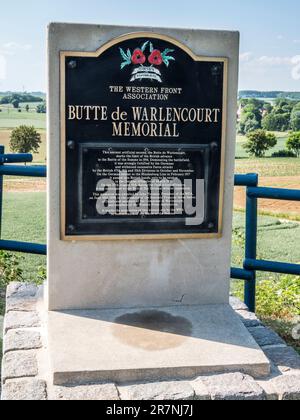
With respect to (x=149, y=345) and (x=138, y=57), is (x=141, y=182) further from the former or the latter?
(x=149, y=345)

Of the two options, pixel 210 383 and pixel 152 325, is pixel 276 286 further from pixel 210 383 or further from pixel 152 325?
pixel 210 383

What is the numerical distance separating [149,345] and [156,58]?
1.81m

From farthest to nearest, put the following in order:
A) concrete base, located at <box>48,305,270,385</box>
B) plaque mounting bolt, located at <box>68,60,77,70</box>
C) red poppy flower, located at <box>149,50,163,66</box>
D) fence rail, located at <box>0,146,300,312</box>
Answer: fence rail, located at <box>0,146,300,312</box> → red poppy flower, located at <box>149,50,163,66</box> → plaque mounting bolt, located at <box>68,60,77,70</box> → concrete base, located at <box>48,305,270,385</box>

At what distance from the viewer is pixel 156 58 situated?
395 cm

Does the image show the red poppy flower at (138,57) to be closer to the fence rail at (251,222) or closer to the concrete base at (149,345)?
Answer: the fence rail at (251,222)

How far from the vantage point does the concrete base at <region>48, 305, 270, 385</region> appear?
3.30 meters

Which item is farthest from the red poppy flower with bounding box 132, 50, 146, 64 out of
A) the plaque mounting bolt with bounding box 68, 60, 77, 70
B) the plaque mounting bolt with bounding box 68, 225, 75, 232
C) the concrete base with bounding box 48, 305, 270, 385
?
the concrete base with bounding box 48, 305, 270, 385

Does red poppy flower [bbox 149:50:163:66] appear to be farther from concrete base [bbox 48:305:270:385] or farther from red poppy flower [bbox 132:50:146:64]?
concrete base [bbox 48:305:270:385]

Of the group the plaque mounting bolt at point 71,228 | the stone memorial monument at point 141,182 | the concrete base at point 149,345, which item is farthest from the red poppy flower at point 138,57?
the concrete base at point 149,345

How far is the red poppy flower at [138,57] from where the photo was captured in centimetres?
391

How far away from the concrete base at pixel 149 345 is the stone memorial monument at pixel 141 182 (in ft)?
0.06

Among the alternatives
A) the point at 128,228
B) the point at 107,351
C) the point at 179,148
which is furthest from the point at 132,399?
the point at 179,148

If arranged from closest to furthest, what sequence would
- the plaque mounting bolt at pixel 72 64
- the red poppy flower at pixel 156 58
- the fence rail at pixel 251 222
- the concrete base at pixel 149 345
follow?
1. the concrete base at pixel 149 345
2. the plaque mounting bolt at pixel 72 64
3. the red poppy flower at pixel 156 58
4. the fence rail at pixel 251 222

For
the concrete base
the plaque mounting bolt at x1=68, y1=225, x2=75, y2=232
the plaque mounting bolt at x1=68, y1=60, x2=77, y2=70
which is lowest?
the concrete base
